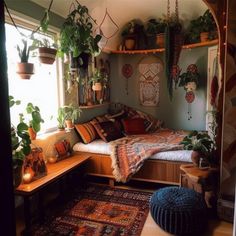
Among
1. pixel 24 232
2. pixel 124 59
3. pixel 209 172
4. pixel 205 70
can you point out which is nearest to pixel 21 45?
pixel 24 232

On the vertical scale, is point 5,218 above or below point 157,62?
below

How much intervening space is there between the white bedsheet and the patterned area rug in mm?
512

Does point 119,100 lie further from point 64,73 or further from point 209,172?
point 209,172

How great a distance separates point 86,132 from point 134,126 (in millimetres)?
982

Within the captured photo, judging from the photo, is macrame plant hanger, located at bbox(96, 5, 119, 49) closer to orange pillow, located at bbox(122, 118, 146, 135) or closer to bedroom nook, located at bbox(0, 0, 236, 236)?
bedroom nook, located at bbox(0, 0, 236, 236)

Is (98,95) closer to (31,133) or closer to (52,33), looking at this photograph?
(52,33)

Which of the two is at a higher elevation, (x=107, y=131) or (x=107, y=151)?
(x=107, y=131)

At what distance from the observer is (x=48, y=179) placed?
7.82 feet

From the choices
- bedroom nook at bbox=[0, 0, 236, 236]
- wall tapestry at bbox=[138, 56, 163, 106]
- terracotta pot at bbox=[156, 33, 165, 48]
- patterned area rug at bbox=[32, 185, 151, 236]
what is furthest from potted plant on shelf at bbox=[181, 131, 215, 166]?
terracotta pot at bbox=[156, 33, 165, 48]

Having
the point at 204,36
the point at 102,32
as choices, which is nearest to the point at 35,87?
the point at 102,32

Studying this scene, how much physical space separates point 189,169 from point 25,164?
1671 millimetres

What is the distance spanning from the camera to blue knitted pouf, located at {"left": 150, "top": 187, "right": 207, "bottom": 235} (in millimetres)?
1964

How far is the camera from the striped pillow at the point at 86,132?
11.5 ft

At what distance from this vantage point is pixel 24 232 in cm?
216
